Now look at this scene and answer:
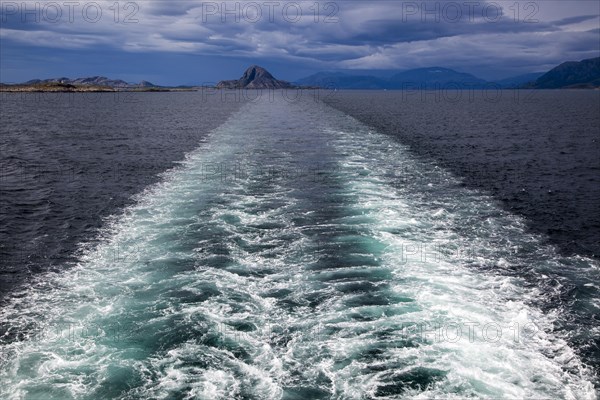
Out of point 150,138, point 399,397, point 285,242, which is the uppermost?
point 150,138

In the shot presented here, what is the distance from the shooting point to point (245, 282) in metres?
16.0

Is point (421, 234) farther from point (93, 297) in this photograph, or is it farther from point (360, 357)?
point (93, 297)

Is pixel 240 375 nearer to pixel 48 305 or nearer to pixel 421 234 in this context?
pixel 48 305

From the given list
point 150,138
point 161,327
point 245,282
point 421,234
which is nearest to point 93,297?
point 161,327

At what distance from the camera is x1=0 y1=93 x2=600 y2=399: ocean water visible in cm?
1083

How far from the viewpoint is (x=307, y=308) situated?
1416 centimetres

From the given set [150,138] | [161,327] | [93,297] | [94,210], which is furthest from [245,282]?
[150,138]

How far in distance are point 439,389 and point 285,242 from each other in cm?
1042

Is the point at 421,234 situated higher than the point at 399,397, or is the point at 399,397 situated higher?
the point at 421,234

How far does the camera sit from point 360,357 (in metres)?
A: 11.7

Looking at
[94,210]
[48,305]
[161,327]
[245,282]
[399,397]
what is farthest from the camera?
[94,210]

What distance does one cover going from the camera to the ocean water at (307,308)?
426 inches

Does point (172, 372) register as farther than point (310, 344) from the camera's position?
No

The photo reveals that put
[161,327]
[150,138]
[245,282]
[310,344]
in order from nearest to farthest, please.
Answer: [310,344], [161,327], [245,282], [150,138]
